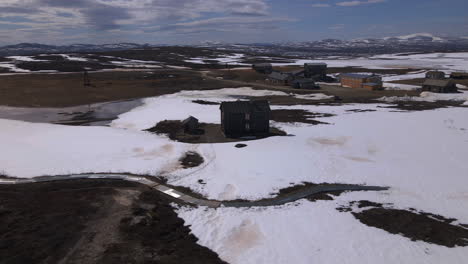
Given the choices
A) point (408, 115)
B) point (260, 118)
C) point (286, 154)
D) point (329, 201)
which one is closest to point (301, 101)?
point (408, 115)

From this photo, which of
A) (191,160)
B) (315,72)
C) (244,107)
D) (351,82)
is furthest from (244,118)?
(315,72)

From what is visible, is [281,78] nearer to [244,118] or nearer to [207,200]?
[244,118]

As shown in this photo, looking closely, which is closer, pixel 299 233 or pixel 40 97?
pixel 299 233

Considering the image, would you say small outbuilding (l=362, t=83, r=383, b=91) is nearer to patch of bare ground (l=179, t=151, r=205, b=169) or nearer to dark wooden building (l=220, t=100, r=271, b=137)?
dark wooden building (l=220, t=100, r=271, b=137)

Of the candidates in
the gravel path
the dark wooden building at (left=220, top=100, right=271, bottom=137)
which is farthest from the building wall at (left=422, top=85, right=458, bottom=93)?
the gravel path

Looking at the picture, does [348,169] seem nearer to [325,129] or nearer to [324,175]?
[324,175]

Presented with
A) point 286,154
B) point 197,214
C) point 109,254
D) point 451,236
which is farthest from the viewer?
point 286,154
